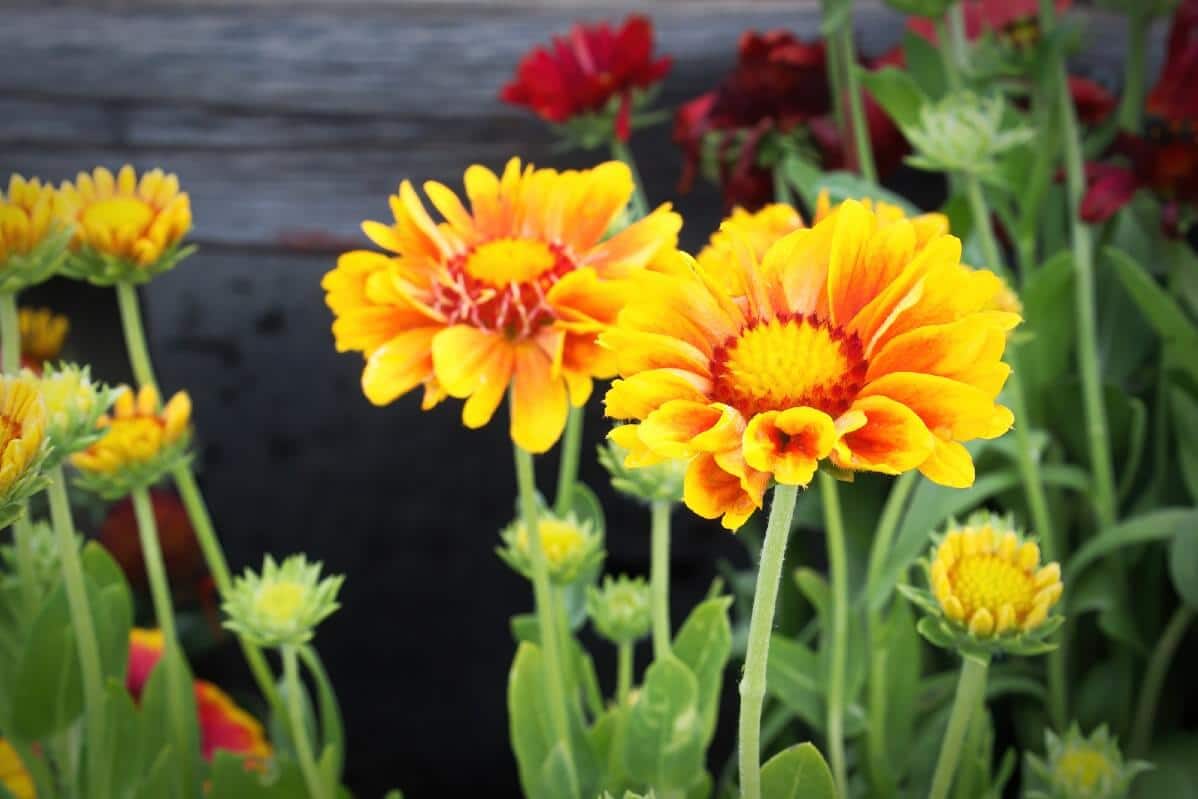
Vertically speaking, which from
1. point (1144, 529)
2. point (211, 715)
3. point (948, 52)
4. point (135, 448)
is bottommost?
point (211, 715)

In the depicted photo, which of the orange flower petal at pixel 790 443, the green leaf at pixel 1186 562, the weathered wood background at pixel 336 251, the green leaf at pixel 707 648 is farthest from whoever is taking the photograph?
the weathered wood background at pixel 336 251

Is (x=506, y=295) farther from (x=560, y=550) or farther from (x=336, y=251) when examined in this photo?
(x=336, y=251)

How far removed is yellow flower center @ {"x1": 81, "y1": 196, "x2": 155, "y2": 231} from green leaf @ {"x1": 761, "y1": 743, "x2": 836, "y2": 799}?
0.28 m

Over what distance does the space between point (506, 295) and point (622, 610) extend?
192mm

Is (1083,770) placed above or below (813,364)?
below

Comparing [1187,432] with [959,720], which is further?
[1187,432]

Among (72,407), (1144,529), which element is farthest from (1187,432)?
(72,407)

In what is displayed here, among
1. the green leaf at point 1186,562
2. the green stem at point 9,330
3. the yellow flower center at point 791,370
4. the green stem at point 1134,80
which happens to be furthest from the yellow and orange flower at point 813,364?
the green stem at point 1134,80

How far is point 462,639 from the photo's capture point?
0.91 metres

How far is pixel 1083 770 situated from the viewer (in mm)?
433

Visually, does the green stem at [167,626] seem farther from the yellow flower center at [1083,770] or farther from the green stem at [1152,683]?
the green stem at [1152,683]

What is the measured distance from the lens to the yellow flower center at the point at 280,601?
1.37 feet

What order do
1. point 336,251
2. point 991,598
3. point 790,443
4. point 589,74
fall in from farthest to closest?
point 336,251, point 589,74, point 991,598, point 790,443

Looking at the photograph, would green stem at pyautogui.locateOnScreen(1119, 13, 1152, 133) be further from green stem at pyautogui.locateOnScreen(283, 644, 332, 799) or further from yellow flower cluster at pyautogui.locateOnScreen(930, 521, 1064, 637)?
green stem at pyautogui.locateOnScreen(283, 644, 332, 799)
